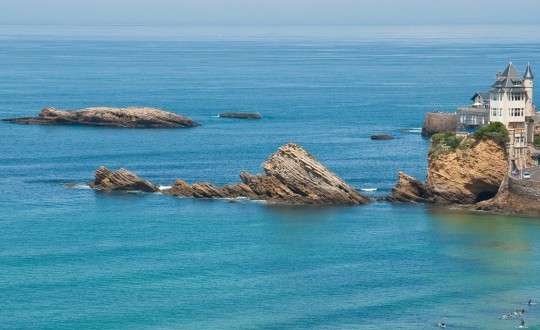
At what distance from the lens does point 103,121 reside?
15238 centimetres

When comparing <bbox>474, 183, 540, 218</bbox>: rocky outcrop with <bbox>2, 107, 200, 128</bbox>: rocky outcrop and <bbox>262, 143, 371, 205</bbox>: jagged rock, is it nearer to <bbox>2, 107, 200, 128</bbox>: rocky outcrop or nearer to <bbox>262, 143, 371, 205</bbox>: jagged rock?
<bbox>262, 143, 371, 205</bbox>: jagged rock

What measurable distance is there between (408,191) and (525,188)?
32.1 ft

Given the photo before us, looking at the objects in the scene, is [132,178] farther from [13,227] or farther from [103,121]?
[103,121]

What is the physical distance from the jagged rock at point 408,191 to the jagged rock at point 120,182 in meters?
18.6

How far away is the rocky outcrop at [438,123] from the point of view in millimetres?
135625

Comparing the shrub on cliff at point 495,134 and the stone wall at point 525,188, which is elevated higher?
the shrub on cliff at point 495,134

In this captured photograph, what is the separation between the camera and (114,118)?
152375 mm

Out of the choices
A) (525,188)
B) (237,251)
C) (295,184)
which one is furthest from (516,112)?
(237,251)

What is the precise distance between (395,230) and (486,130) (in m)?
11.5

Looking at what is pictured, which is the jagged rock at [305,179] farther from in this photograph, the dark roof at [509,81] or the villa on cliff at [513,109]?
the dark roof at [509,81]

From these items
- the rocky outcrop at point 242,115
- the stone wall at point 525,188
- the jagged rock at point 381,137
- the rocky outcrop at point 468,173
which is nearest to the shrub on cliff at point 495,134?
the rocky outcrop at point 468,173

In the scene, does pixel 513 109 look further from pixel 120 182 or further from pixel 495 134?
pixel 120 182

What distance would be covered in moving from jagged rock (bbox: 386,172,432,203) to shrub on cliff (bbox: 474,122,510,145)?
5.71 meters

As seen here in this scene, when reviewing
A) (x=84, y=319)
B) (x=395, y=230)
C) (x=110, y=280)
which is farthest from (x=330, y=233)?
(x=84, y=319)
